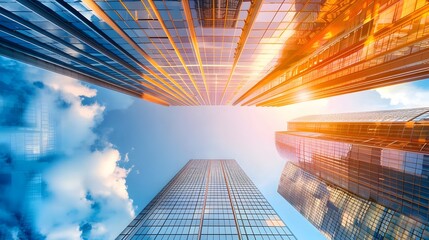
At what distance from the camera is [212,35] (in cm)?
2419

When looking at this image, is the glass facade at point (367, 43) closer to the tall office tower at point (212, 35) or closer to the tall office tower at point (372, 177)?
the tall office tower at point (212, 35)

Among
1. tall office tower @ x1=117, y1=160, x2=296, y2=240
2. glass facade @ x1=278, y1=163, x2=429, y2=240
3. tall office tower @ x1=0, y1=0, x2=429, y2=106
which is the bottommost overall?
glass facade @ x1=278, y1=163, x2=429, y2=240

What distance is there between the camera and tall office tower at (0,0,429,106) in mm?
18281

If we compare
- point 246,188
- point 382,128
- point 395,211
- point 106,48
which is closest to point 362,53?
point 106,48

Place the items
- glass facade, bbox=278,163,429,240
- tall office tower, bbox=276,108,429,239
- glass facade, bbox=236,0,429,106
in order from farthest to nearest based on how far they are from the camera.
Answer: glass facade, bbox=278,163,429,240, tall office tower, bbox=276,108,429,239, glass facade, bbox=236,0,429,106

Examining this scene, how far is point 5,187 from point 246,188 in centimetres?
6620

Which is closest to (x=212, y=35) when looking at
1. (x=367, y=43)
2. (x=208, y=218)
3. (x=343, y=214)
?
(x=367, y=43)

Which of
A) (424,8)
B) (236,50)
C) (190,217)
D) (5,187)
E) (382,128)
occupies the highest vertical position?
(424,8)

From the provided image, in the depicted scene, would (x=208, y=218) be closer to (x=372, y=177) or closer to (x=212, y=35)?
(x=212, y=35)

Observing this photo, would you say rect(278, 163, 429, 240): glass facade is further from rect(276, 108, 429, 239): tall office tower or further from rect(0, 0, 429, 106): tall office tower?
rect(0, 0, 429, 106): tall office tower

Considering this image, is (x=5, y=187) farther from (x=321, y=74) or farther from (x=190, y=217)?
(x=321, y=74)

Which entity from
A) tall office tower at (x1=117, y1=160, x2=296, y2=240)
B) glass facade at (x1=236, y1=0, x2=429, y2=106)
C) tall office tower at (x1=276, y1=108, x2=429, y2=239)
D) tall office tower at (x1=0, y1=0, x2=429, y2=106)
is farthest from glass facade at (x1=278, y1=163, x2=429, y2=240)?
tall office tower at (x1=0, y1=0, x2=429, y2=106)

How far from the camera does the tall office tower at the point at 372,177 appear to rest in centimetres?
4726

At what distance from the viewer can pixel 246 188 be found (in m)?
76.2
